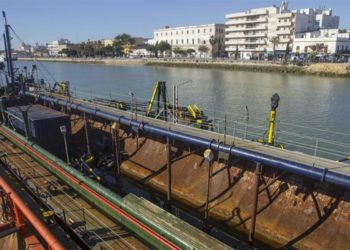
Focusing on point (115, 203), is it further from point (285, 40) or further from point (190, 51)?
point (190, 51)

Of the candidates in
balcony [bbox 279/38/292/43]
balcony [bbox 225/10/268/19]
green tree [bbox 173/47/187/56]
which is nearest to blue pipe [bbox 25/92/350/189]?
balcony [bbox 279/38/292/43]

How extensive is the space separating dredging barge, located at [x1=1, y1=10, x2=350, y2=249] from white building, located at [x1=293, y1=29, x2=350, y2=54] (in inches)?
4590

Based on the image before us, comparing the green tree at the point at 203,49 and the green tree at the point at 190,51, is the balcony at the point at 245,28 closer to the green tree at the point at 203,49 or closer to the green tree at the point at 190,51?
the green tree at the point at 203,49

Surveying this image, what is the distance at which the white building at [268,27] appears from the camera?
130875 mm

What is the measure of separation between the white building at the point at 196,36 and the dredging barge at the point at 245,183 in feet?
483

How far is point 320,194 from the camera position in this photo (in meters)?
13.4

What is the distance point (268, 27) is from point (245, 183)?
5338 inches

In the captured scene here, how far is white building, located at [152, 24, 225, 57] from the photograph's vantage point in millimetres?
162250

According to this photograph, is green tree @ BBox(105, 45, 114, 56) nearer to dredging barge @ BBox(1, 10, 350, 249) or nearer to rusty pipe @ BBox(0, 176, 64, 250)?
dredging barge @ BBox(1, 10, 350, 249)

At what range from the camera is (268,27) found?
5379 inches

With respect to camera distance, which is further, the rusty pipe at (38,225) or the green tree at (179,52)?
the green tree at (179,52)

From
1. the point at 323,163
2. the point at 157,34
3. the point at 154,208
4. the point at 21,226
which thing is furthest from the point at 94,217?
the point at 157,34

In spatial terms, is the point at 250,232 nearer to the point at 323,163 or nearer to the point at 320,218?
the point at 320,218

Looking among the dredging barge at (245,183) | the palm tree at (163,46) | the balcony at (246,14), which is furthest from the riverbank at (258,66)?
the dredging barge at (245,183)
